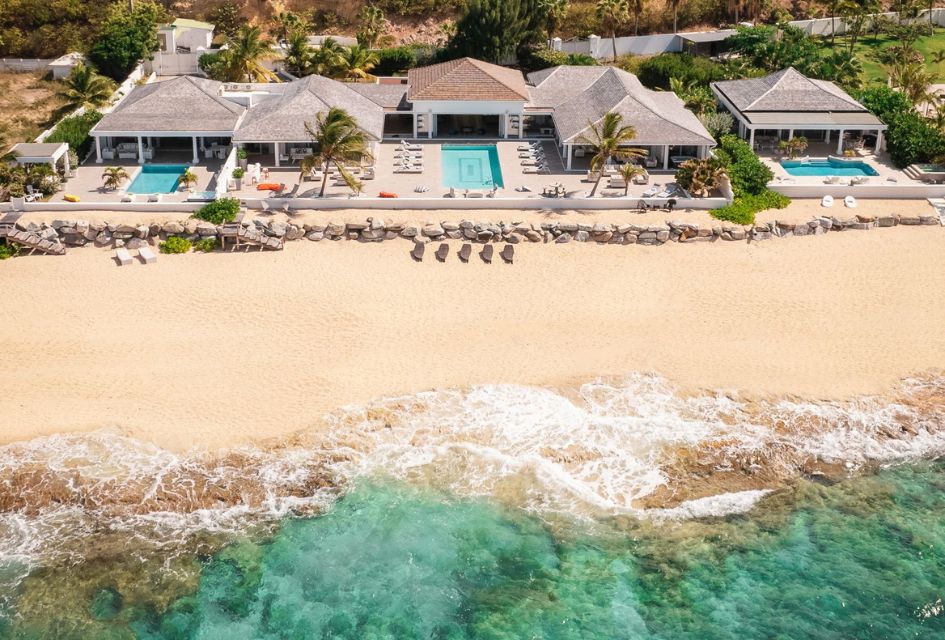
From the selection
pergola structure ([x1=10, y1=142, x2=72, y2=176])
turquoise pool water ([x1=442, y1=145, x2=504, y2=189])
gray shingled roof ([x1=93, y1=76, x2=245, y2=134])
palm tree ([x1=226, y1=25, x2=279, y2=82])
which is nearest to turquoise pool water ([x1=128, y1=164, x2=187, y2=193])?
gray shingled roof ([x1=93, y1=76, x2=245, y2=134])

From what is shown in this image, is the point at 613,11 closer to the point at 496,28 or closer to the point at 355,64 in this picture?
the point at 496,28

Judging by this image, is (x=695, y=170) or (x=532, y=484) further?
(x=695, y=170)

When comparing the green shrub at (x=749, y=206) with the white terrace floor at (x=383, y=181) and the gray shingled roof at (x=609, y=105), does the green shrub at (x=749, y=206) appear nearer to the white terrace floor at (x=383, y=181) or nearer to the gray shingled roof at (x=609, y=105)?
the white terrace floor at (x=383, y=181)

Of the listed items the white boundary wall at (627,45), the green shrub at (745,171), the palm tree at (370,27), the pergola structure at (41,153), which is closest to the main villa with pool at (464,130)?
the green shrub at (745,171)

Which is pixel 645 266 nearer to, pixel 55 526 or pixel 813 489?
pixel 813 489

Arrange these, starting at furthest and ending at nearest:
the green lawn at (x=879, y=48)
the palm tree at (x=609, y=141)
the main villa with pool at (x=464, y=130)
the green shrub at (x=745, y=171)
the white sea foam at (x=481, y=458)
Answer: the green lawn at (x=879, y=48) → the main villa with pool at (x=464, y=130) → the green shrub at (x=745, y=171) → the palm tree at (x=609, y=141) → the white sea foam at (x=481, y=458)

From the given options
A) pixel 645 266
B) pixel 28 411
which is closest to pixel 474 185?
pixel 645 266
